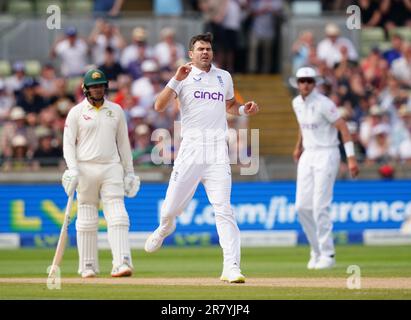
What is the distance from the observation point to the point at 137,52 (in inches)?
971

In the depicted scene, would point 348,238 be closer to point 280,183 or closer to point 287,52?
point 280,183

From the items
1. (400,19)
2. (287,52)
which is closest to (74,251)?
(287,52)

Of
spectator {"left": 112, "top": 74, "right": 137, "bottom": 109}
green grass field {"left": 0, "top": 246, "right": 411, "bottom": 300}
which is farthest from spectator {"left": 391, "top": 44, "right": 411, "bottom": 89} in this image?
green grass field {"left": 0, "top": 246, "right": 411, "bottom": 300}

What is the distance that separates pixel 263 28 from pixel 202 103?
13.6 meters

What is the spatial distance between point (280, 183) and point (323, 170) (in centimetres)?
567

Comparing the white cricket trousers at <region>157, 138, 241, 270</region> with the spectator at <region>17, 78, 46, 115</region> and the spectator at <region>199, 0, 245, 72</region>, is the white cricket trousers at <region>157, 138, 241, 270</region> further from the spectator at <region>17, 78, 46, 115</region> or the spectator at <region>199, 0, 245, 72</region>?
the spectator at <region>199, 0, 245, 72</region>

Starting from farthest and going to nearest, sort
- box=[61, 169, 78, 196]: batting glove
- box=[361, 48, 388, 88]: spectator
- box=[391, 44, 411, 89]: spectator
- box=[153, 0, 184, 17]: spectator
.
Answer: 1. box=[153, 0, 184, 17]: spectator
2. box=[391, 44, 411, 89]: spectator
3. box=[361, 48, 388, 88]: spectator
4. box=[61, 169, 78, 196]: batting glove

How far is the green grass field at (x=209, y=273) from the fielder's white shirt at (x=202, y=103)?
1588 millimetres

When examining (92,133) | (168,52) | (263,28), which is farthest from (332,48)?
(92,133)

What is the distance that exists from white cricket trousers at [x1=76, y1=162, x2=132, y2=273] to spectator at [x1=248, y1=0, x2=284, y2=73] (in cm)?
1263

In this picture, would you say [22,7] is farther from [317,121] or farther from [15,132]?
[317,121]

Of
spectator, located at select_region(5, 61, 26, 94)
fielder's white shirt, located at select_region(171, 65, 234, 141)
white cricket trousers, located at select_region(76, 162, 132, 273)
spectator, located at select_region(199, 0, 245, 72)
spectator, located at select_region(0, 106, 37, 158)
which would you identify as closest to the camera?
fielder's white shirt, located at select_region(171, 65, 234, 141)

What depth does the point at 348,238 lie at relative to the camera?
21672mm

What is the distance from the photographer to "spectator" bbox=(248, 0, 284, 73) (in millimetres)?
26125
